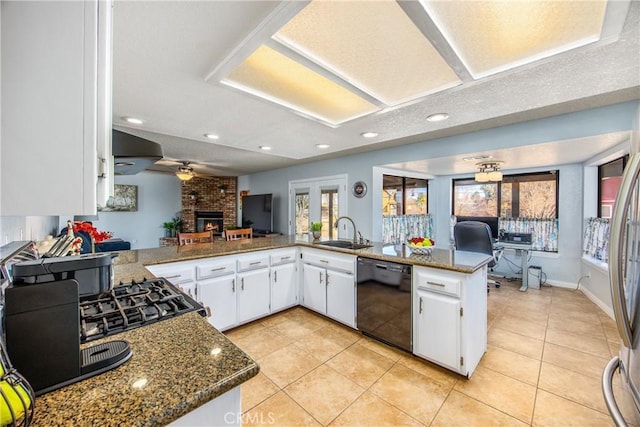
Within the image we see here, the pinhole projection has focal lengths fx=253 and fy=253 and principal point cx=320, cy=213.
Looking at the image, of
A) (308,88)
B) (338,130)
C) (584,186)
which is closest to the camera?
(308,88)

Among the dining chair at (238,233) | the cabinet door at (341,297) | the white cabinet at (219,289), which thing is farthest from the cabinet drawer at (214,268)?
the dining chair at (238,233)

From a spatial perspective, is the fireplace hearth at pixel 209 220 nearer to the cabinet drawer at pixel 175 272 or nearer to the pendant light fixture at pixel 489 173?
the cabinet drawer at pixel 175 272

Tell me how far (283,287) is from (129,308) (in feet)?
7.05

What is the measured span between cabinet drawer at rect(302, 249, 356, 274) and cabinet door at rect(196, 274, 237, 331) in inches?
36.3

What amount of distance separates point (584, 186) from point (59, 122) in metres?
5.78

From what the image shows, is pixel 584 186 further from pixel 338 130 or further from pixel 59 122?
pixel 59 122

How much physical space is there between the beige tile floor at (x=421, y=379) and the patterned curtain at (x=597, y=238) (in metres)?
1.03

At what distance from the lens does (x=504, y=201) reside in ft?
16.0

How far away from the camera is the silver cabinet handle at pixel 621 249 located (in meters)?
0.85

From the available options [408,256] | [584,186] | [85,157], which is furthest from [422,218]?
[85,157]

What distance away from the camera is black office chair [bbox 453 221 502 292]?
3.88 meters


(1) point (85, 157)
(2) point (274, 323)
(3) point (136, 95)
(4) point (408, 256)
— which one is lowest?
(2) point (274, 323)

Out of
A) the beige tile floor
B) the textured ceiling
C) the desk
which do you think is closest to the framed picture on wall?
the textured ceiling

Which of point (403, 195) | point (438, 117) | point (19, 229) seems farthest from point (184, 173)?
point (438, 117)
